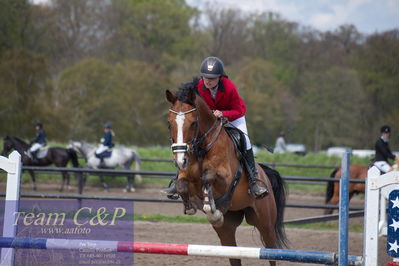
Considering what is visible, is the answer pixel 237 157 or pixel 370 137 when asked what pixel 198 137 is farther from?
pixel 370 137

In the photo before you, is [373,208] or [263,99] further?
[263,99]

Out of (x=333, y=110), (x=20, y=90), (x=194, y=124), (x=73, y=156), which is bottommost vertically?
(x=73, y=156)

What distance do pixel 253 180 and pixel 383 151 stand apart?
7.27 meters

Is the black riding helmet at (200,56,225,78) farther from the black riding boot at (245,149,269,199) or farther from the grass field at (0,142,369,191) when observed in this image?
the grass field at (0,142,369,191)

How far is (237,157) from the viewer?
18.8 ft

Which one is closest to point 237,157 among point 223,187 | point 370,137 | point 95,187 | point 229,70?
point 223,187

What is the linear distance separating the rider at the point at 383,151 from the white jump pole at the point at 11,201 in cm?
910

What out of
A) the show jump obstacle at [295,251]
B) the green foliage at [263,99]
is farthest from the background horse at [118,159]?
the green foliage at [263,99]

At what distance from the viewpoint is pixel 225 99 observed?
5754mm

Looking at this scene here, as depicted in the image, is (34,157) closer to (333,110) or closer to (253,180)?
(253,180)

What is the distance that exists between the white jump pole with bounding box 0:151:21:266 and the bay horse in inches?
63.3

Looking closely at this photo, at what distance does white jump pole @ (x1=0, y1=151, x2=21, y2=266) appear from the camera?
4.91m

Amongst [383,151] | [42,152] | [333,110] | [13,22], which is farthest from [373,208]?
[333,110]

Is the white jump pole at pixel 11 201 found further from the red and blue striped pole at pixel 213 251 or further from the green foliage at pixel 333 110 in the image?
the green foliage at pixel 333 110
